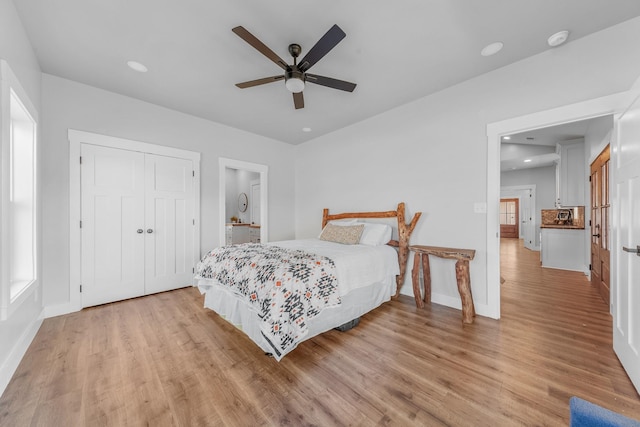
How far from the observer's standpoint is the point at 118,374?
1782 mm

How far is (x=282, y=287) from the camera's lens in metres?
1.96

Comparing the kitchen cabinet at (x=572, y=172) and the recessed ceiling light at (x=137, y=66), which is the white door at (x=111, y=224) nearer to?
the recessed ceiling light at (x=137, y=66)

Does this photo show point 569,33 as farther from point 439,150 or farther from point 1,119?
point 1,119

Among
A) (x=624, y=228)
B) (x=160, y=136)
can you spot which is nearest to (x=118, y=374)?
(x=160, y=136)

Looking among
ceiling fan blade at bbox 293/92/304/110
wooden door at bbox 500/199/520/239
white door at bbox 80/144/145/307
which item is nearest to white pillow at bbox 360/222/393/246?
ceiling fan blade at bbox 293/92/304/110

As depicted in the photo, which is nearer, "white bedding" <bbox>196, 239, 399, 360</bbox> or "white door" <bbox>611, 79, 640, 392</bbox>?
"white door" <bbox>611, 79, 640, 392</bbox>

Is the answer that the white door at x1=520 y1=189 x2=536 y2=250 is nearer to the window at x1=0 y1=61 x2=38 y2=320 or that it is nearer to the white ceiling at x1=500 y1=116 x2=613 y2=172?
the white ceiling at x1=500 y1=116 x2=613 y2=172

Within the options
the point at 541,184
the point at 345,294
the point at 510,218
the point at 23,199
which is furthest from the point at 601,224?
the point at 510,218

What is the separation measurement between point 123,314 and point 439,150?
4220mm

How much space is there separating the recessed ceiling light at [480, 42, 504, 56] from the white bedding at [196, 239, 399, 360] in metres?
2.27

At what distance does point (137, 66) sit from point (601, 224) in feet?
19.2

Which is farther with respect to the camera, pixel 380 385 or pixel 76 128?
pixel 76 128

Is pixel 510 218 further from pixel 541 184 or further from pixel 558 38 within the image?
pixel 558 38

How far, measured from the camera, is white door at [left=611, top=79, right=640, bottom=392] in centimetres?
155
